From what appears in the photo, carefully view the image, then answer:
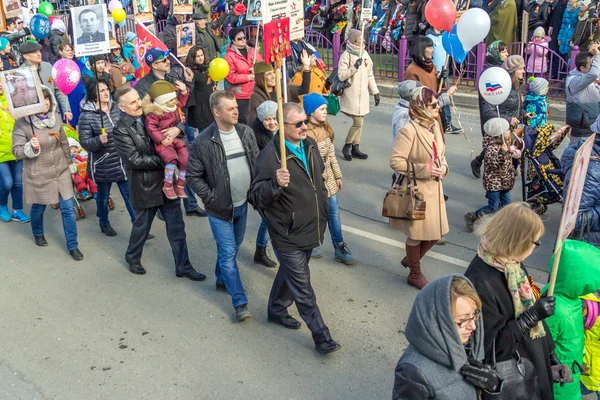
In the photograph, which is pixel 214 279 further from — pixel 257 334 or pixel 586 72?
pixel 586 72

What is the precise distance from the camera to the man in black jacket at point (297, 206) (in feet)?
17.0

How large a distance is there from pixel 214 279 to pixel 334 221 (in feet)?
4.34

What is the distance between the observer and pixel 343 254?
7039 millimetres

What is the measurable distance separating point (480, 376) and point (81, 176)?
6944mm

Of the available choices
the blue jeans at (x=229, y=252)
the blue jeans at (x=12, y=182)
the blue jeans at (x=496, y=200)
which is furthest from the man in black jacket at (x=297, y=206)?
the blue jeans at (x=12, y=182)

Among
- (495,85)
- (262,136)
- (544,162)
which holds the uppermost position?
(495,85)

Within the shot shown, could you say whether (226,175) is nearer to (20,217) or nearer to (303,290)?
(303,290)

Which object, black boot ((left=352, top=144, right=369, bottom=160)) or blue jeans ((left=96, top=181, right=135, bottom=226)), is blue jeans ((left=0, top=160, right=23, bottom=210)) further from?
black boot ((left=352, top=144, right=369, bottom=160))

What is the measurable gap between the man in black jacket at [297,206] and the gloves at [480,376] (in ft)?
7.56

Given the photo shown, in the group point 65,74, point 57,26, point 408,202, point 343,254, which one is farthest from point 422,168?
point 57,26

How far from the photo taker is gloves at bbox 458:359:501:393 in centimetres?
304

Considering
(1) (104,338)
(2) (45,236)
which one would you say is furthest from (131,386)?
(2) (45,236)

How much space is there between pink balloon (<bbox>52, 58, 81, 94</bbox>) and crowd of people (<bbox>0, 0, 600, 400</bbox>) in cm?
77

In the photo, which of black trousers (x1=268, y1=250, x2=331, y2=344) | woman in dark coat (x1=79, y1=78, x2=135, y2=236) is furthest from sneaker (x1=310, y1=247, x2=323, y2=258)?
woman in dark coat (x1=79, y1=78, x2=135, y2=236)
